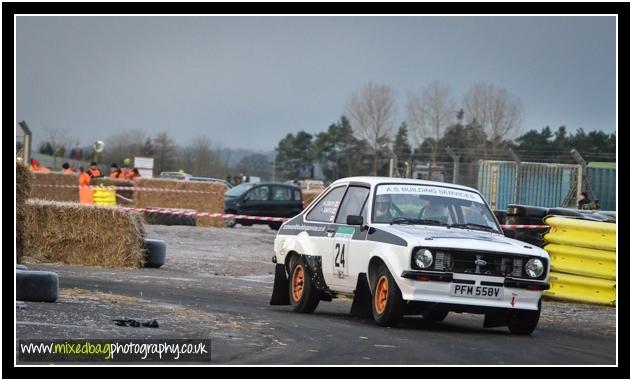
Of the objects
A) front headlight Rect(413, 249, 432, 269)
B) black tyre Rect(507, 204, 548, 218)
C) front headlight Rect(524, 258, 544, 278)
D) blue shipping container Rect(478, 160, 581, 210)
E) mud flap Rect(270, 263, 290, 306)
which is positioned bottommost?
mud flap Rect(270, 263, 290, 306)

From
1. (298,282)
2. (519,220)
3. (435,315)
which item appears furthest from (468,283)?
(519,220)

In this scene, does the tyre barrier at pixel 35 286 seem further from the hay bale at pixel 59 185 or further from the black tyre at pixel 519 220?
the hay bale at pixel 59 185

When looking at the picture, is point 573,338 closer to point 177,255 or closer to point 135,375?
point 135,375

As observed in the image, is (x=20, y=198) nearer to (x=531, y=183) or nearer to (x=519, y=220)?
(x=519, y=220)

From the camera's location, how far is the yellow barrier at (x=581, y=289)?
53.9 feet

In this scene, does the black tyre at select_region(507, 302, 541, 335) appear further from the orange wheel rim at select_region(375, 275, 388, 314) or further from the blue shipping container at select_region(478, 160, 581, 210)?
the blue shipping container at select_region(478, 160, 581, 210)

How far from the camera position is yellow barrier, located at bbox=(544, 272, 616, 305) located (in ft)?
53.9

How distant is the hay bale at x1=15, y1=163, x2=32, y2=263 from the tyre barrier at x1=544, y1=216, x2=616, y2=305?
7005mm

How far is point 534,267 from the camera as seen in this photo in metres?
12.0

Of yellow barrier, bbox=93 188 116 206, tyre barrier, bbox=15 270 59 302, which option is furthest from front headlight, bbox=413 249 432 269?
yellow barrier, bbox=93 188 116 206

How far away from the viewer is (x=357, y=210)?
13.3m

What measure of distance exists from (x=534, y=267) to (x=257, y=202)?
1079 inches

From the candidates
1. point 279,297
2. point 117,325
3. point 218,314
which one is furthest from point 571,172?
point 117,325

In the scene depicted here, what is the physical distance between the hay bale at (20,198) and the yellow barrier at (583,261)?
23.1 ft
